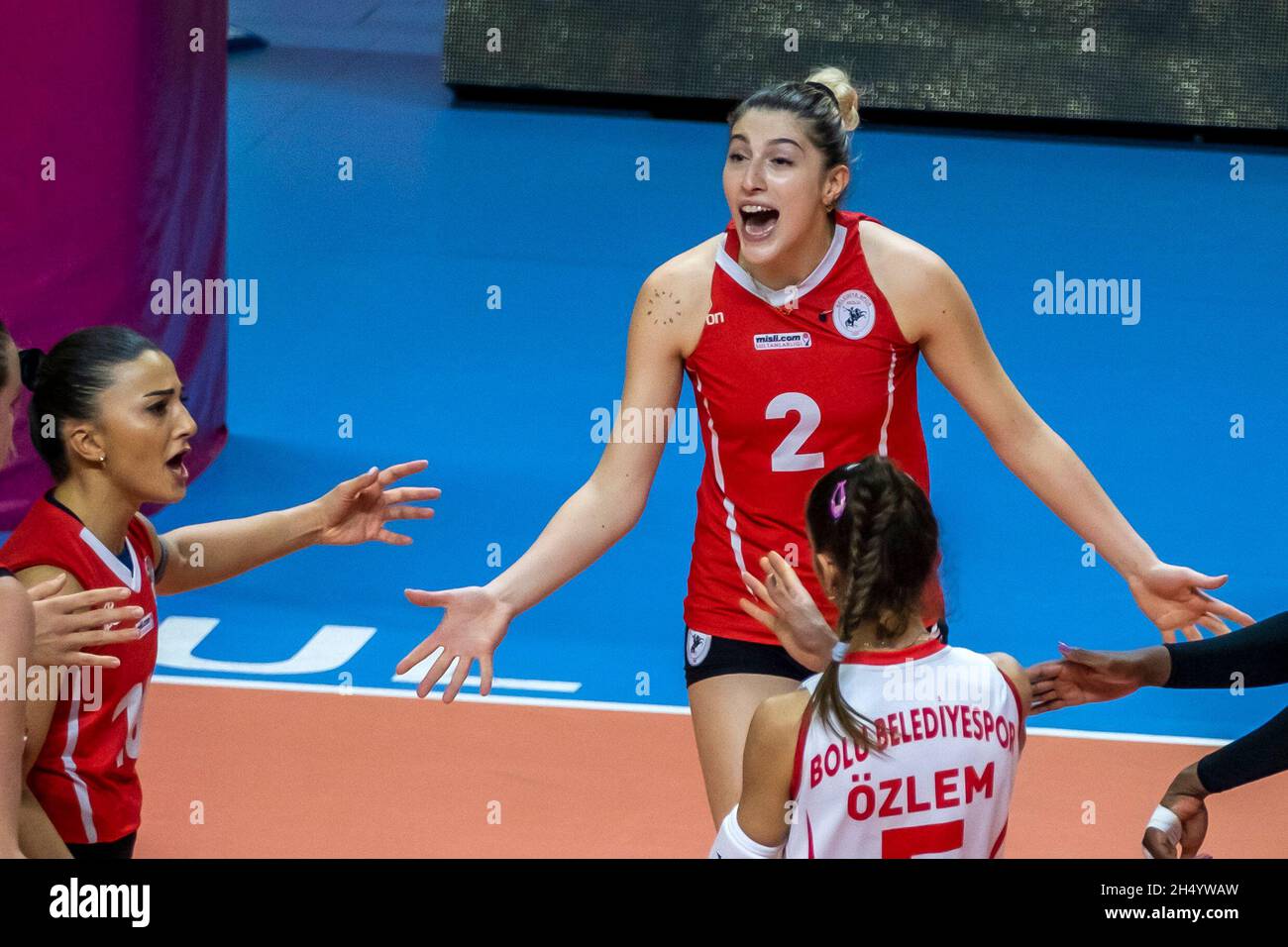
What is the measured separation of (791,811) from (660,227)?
9.71 m

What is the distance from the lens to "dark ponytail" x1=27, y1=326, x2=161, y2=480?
3.79 m

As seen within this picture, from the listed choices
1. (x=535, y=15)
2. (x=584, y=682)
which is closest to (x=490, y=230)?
(x=535, y=15)

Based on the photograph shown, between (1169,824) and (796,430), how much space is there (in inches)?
55.7

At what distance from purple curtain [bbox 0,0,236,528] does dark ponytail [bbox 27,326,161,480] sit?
401 centimetres

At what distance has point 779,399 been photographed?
4.09m

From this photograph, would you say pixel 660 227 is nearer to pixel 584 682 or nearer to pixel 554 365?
pixel 554 365

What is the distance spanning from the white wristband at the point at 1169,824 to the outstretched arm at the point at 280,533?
1.97 m

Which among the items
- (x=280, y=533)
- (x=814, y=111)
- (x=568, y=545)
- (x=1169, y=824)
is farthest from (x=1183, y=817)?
(x=280, y=533)

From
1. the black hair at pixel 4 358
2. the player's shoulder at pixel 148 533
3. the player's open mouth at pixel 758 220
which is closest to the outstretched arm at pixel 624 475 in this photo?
the player's open mouth at pixel 758 220

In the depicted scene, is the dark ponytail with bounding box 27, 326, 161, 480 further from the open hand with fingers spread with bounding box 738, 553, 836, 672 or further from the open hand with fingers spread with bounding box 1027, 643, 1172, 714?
the open hand with fingers spread with bounding box 1027, 643, 1172, 714

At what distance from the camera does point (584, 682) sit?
685 centimetres

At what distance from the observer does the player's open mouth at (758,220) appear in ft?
13.6

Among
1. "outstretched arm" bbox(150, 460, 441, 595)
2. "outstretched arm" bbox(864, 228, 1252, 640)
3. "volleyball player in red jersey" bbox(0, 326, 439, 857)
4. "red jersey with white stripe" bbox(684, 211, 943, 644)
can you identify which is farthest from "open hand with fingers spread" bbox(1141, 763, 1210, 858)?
"volleyball player in red jersey" bbox(0, 326, 439, 857)

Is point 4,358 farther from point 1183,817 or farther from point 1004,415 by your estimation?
point 1183,817
